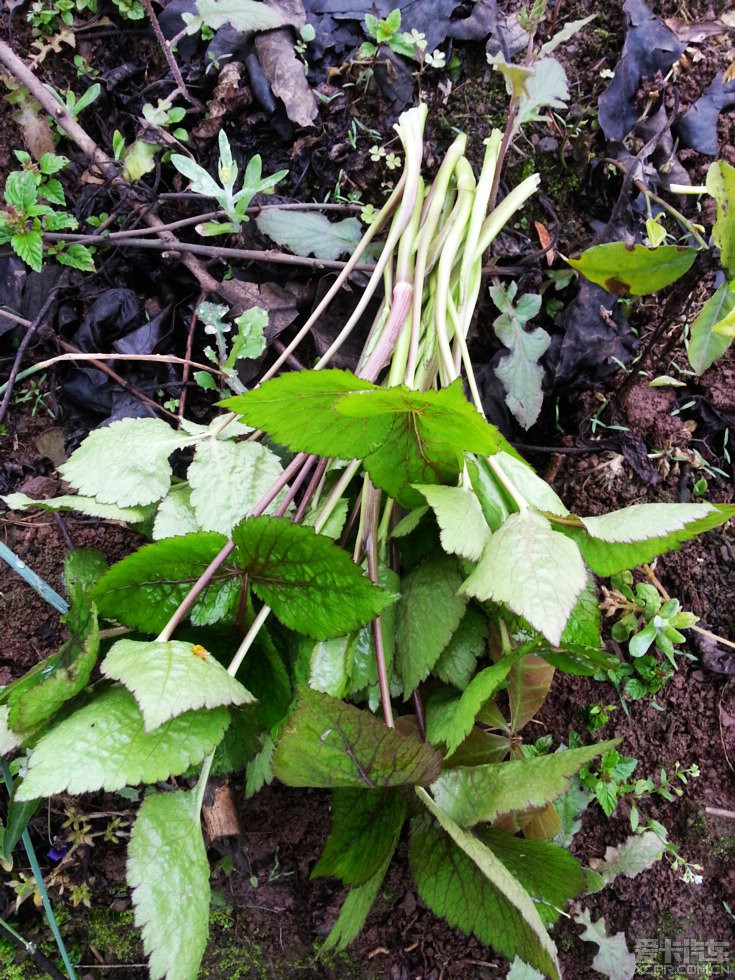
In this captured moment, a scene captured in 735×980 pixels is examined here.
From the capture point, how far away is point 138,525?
108cm

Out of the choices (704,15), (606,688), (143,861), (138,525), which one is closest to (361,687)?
(143,861)

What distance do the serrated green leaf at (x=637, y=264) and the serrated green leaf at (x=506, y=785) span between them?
692mm

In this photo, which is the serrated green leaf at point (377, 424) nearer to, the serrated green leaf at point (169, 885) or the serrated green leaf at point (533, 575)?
the serrated green leaf at point (533, 575)

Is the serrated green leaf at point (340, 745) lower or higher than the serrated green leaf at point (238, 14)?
lower

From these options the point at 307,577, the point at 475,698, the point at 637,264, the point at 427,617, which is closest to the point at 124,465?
the point at 307,577

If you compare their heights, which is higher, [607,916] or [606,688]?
[606,688]

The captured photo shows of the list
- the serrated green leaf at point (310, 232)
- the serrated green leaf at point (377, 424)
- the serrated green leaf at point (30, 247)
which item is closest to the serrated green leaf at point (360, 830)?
the serrated green leaf at point (377, 424)

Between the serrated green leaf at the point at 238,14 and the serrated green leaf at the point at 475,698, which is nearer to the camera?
the serrated green leaf at the point at 475,698

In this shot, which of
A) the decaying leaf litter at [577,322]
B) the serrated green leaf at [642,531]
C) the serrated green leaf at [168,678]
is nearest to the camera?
the serrated green leaf at [168,678]

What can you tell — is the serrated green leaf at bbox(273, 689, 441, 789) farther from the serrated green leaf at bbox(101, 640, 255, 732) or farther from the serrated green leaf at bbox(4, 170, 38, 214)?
the serrated green leaf at bbox(4, 170, 38, 214)

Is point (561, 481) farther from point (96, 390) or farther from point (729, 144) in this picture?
point (96, 390)

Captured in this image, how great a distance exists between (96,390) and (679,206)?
1242 mm

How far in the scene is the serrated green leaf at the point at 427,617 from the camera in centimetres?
90

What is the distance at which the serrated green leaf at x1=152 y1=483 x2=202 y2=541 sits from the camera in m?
0.98
